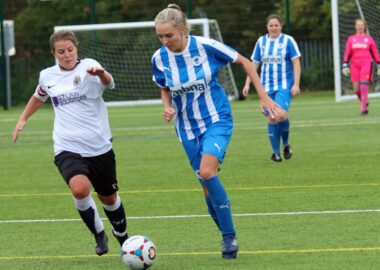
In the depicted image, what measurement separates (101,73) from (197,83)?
0.73 meters

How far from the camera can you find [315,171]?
436 inches

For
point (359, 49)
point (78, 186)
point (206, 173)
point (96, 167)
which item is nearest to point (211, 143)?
point (206, 173)

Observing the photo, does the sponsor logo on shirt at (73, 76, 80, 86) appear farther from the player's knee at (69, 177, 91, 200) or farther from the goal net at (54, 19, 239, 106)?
the goal net at (54, 19, 239, 106)

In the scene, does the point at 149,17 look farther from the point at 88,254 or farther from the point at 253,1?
the point at 88,254

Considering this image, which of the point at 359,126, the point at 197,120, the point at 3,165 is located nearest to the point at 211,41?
the point at 197,120

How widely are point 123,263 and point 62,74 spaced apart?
1534mm

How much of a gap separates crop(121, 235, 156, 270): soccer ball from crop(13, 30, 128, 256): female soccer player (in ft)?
1.44

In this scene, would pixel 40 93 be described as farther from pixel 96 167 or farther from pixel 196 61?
pixel 196 61

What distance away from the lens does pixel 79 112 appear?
655 cm

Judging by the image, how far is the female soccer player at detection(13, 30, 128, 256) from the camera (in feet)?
21.1

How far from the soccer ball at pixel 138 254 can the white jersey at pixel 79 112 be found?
83 cm

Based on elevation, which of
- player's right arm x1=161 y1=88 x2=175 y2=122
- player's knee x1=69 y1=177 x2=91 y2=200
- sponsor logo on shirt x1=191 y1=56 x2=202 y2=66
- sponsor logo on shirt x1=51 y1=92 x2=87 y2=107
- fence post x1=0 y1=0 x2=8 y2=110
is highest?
sponsor logo on shirt x1=191 y1=56 x2=202 y2=66

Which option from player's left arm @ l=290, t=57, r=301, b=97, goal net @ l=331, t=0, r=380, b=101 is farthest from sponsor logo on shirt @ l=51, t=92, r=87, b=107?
goal net @ l=331, t=0, r=380, b=101

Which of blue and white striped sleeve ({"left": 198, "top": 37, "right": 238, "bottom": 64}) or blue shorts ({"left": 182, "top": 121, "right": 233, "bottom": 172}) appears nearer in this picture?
blue shorts ({"left": 182, "top": 121, "right": 233, "bottom": 172})
